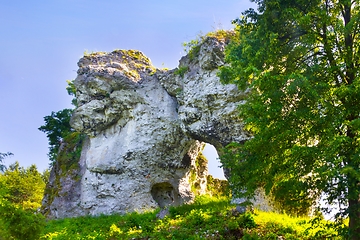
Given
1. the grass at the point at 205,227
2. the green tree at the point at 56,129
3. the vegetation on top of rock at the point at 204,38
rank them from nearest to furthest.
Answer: the grass at the point at 205,227, the vegetation on top of rock at the point at 204,38, the green tree at the point at 56,129

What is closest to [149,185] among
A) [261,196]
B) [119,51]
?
[261,196]

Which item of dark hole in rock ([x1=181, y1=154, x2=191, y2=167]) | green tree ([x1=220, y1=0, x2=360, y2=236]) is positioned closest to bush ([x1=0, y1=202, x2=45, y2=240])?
green tree ([x1=220, y1=0, x2=360, y2=236])

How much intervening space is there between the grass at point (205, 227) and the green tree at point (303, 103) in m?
2.24

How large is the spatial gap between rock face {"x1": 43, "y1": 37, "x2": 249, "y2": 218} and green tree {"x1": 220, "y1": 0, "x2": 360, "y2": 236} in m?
6.37

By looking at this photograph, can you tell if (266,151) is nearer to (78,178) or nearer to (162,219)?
(162,219)

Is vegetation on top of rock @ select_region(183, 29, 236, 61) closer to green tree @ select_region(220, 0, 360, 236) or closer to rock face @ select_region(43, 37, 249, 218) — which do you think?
rock face @ select_region(43, 37, 249, 218)

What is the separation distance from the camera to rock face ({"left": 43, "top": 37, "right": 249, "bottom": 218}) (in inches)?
616

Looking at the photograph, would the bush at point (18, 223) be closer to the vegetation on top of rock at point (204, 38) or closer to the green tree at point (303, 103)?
the green tree at point (303, 103)

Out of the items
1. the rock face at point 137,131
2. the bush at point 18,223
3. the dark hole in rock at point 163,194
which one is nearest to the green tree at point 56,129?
the rock face at point 137,131

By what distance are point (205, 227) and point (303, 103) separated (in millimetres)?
5690

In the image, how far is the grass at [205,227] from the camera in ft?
32.1

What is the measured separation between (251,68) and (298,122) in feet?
5.69

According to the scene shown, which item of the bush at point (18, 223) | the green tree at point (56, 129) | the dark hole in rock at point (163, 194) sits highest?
the green tree at point (56, 129)

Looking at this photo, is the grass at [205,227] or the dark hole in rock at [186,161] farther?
the dark hole in rock at [186,161]
